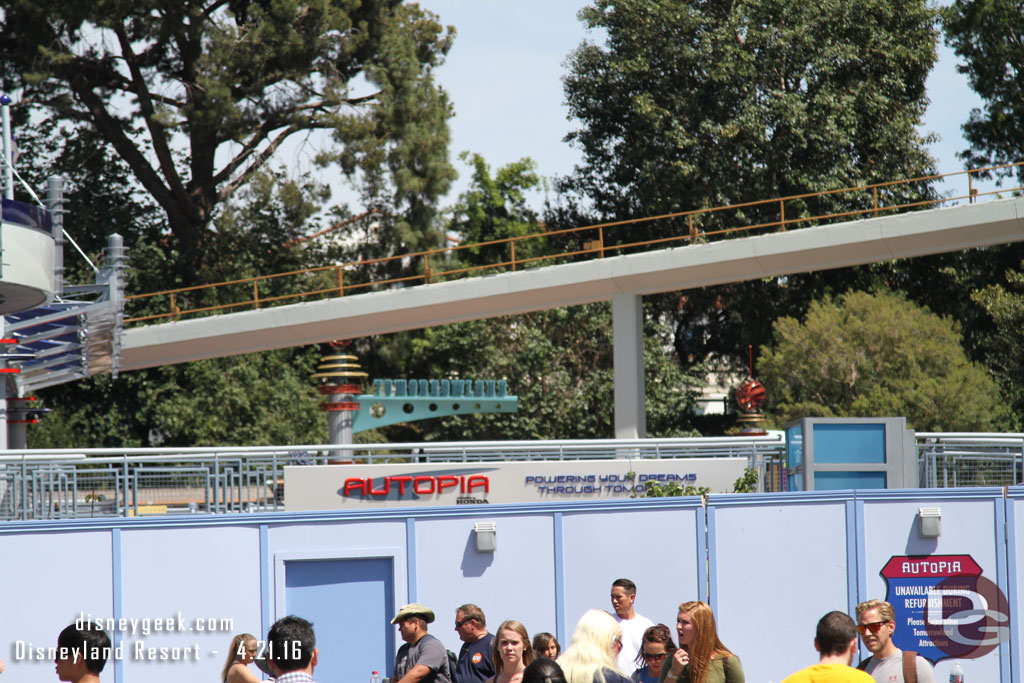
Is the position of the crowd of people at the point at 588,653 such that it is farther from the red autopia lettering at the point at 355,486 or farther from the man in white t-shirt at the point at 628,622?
the red autopia lettering at the point at 355,486

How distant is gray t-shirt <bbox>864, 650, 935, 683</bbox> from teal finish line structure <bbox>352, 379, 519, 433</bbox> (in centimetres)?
1628

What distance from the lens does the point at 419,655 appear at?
26.1 feet

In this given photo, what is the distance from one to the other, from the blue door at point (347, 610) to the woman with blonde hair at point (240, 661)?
3054 mm

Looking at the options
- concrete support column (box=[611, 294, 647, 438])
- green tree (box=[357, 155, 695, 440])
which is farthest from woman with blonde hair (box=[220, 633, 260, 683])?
green tree (box=[357, 155, 695, 440])

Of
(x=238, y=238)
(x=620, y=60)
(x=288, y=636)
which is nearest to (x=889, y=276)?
(x=620, y=60)

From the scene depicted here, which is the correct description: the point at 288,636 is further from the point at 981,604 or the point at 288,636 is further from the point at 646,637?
the point at 981,604

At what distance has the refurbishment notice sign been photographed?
11.4 m

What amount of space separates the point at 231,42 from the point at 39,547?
25325 mm

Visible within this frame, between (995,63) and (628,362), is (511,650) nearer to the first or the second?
(628,362)

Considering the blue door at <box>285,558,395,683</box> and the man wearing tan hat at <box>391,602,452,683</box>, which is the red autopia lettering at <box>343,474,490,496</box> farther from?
the man wearing tan hat at <box>391,602,452,683</box>

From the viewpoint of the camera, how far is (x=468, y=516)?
1159 cm

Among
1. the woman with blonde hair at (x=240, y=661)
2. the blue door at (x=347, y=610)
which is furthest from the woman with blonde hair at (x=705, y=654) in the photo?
the blue door at (x=347, y=610)


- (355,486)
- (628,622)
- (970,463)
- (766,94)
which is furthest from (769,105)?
(628,622)

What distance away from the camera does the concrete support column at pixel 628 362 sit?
2719 cm
